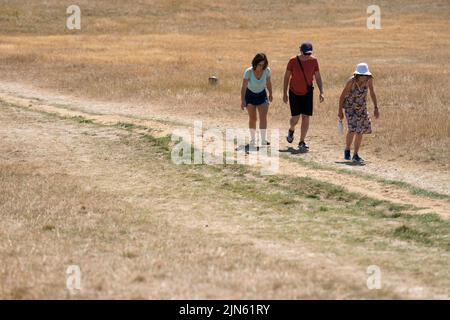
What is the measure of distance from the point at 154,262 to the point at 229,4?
61708 millimetres

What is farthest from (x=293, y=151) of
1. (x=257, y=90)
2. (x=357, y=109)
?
(x=357, y=109)

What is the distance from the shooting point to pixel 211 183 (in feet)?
40.0

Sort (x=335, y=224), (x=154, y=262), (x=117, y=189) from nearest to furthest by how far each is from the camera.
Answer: (x=154, y=262) < (x=335, y=224) < (x=117, y=189)

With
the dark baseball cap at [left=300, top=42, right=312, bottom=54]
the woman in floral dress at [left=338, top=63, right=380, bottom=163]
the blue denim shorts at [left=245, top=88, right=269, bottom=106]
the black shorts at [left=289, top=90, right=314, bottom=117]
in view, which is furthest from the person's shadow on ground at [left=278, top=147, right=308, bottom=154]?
the dark baseball cap at [left=300, top=42, right=312, bottom=54]

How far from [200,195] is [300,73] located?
12.9 feet

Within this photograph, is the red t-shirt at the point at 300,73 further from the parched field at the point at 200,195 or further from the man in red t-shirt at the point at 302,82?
the parched field at the point at 200,195

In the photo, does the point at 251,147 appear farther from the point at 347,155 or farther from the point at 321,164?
the point at 347,155

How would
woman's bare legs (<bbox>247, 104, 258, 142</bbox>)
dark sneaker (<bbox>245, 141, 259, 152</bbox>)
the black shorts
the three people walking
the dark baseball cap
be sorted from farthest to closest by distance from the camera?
woman's bare legs (<bbox>247, 104, 258, 142</bbox>) → the black shorts → dark sneaker (<bbox>245, 141, 259, 152</bbox>) → the dark baseball cap → the three people walking

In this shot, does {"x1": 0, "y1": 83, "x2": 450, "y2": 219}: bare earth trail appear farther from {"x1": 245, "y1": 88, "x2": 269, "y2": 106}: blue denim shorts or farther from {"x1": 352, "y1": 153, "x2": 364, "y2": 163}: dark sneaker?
{"x1": 245, "y1": 88, "x2": 269, "y2": 106}: blue denim shorts

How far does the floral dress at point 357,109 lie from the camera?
1328cm

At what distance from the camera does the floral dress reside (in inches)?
523

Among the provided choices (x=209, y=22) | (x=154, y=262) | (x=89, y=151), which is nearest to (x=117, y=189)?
(x=89, y=151)

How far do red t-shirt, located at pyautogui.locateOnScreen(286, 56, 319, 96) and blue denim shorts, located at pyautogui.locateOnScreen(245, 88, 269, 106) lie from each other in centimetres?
51
